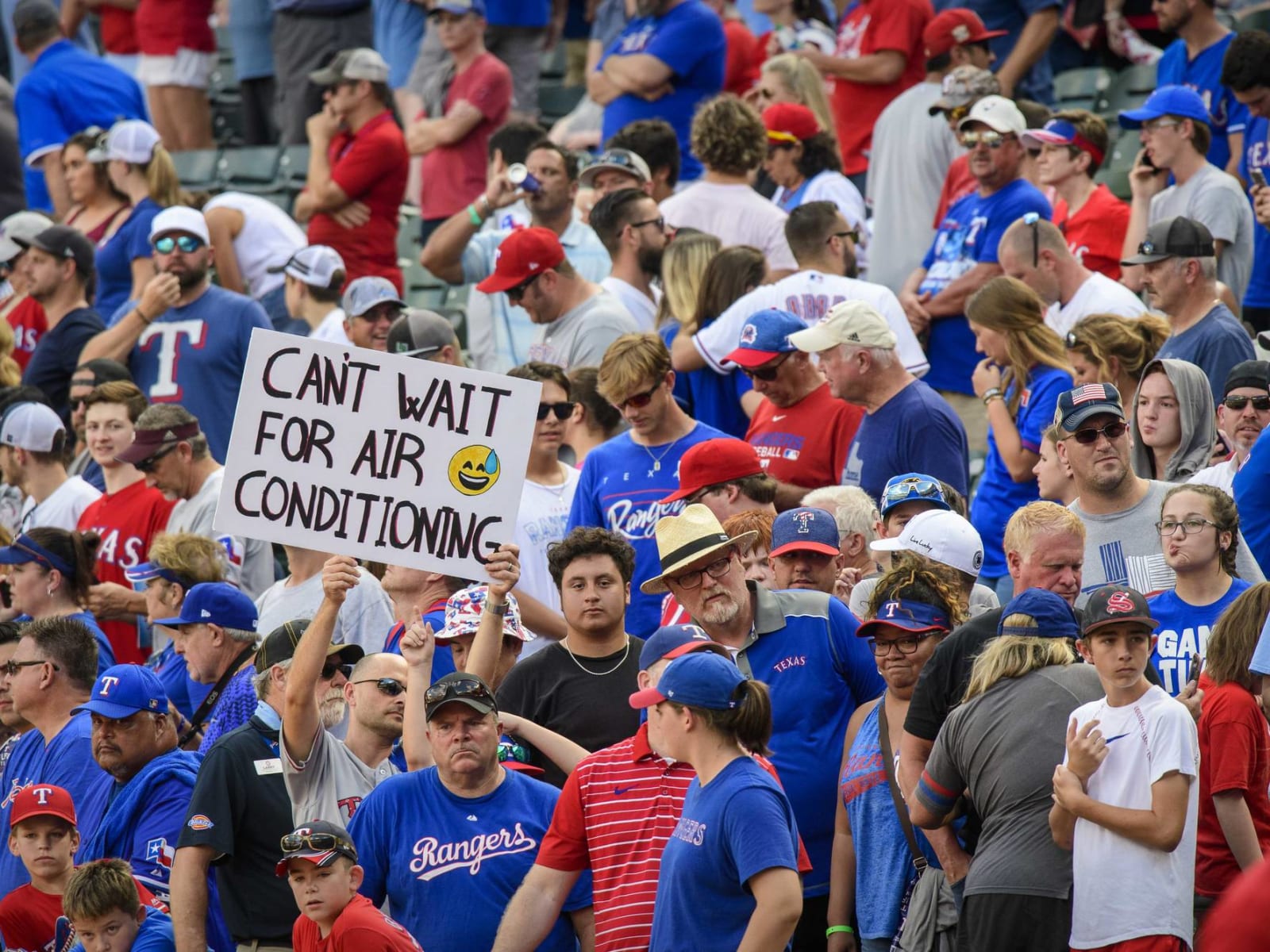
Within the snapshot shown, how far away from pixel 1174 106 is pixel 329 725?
510 centimetres

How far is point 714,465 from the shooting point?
702 centimetres

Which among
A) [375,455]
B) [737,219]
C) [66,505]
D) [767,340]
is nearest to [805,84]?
[737,219]

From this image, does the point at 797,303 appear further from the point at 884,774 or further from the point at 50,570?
the point at 50,570

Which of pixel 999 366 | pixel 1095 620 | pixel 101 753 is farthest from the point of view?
pixel 999 366

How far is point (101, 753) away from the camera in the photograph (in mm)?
7074

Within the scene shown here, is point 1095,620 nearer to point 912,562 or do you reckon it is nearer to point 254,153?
point 912,562

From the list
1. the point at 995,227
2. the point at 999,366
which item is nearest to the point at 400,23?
the point at 995,227

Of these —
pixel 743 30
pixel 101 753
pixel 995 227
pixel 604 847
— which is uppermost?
pixel 743 30

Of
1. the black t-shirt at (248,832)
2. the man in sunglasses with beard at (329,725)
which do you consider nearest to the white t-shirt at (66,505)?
the man in sunglasses with beard at (329,725)

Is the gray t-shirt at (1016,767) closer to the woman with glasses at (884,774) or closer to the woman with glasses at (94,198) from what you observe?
the woman with glasses at (884,774)

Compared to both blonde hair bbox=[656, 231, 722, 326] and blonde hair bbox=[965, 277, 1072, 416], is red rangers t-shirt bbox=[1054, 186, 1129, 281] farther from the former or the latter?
blonde hair bbox=[965, 277, 1072, 416]

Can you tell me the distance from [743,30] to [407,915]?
29.6ft

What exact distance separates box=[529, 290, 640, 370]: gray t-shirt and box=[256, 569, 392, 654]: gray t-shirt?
1.73 meters

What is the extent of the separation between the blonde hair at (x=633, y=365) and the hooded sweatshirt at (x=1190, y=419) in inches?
69.3
